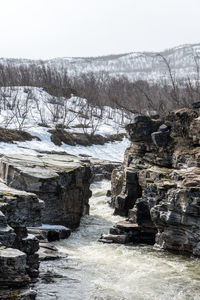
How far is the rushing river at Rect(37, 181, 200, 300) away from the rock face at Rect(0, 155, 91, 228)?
2.10 meters

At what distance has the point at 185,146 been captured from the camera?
751 inches

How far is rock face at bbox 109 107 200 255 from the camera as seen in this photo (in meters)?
14.3

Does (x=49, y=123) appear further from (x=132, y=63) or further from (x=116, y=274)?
(x=132, y=63)

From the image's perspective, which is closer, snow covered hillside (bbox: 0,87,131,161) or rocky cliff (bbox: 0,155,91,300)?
rocky cliff (bbox: 0,155,91,300)

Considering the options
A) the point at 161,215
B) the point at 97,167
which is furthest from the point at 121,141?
the point at 161,215

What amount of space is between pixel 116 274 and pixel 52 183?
22.8 feet

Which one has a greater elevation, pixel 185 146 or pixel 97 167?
pixel 185 146

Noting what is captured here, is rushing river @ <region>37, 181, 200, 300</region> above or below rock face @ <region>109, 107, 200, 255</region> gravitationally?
below

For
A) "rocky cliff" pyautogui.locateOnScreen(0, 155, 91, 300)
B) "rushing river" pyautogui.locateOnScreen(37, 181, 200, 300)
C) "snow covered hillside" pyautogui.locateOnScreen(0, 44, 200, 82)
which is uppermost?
"snow covered hillside" pyautogui.locateOnScreen(0, 44, 200, 82)

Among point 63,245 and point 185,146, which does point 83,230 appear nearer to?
point 63,245

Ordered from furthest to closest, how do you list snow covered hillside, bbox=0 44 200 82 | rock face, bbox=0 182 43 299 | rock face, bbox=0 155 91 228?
snow covered hillside, bbox=0 44 200 82
rock face, bbox=0 155 91 228
rock face, bbox=0 182 43 299

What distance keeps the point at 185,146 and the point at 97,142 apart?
26913mm

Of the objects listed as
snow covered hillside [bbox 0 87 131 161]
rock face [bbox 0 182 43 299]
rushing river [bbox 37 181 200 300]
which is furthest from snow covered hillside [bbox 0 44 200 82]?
rock face [bbox 0 182 43 299]

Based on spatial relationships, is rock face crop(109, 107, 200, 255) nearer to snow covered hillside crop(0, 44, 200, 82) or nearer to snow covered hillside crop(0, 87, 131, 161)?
snow covered hillside crop(0, 87, 131, 161)
